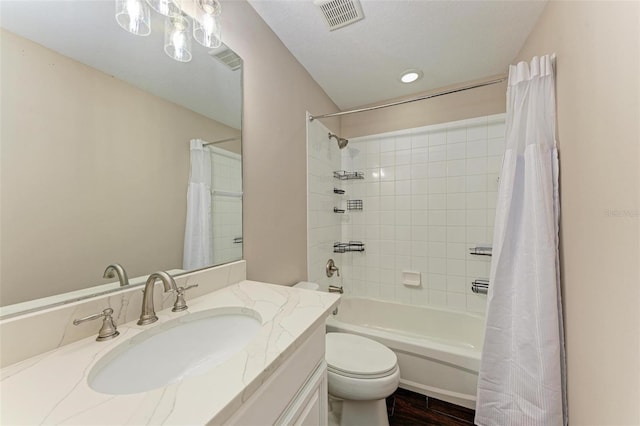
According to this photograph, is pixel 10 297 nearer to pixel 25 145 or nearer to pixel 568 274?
pixel 25 145

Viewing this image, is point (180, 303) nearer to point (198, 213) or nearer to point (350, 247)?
point (198, 213)

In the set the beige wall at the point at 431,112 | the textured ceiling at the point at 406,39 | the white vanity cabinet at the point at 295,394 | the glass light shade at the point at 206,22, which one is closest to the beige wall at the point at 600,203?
the textured ceiling at the point at 406,39

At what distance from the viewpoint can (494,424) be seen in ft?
3.96

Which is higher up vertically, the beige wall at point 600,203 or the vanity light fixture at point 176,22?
the vanity light fixture at point 176,22

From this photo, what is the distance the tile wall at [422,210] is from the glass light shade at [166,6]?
1.24 m

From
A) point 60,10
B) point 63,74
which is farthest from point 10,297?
point 60,10

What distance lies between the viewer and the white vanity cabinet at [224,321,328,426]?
0.53 meters

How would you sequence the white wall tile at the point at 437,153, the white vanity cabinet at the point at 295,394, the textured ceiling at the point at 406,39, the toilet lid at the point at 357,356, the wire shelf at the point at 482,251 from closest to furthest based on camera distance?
the white vanity cabinet at the point at 295,394 → the toilet lid at the point at 357,356 → the textured ceiling at the point at 406,39 → the wire shelf at the point at 482,251 → the white wall tile at the point at 437,153

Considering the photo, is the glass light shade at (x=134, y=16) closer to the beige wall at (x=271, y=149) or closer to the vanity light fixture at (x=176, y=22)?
the vanity light fixture at (x=176, y=22)

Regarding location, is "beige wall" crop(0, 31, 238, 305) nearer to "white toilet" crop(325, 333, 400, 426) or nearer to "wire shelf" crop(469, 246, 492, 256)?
"white toilet" crop(325, 333, 400, 426)

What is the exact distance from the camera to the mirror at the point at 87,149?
0.59 metres

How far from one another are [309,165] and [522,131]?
1332mm

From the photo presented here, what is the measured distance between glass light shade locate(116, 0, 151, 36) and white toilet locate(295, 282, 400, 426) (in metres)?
1.64

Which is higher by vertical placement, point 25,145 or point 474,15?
point 474,15
